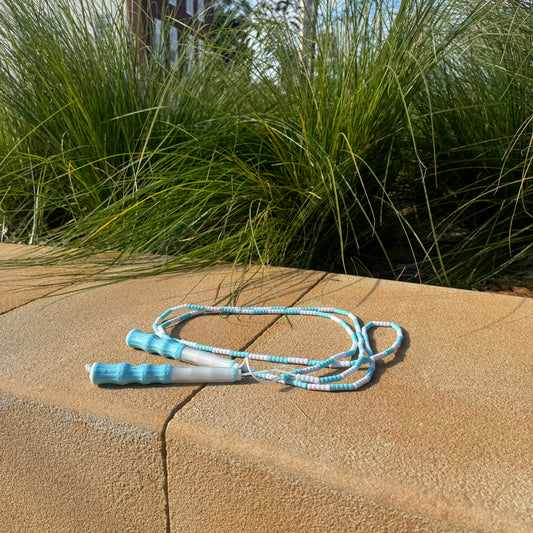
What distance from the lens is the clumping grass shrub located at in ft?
5.10

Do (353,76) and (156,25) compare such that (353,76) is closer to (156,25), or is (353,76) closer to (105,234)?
(105,234)

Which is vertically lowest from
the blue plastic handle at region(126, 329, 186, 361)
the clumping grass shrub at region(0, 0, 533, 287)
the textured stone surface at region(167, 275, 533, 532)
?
the textured stone surface at region(167, 275, 533, 532)

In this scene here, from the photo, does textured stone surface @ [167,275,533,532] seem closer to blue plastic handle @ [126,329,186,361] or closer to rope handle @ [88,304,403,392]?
rope handle @ [88,304,403,392]

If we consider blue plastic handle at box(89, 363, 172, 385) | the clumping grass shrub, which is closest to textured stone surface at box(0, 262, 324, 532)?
blue plastic handle at box(89, 363, 172, 385)

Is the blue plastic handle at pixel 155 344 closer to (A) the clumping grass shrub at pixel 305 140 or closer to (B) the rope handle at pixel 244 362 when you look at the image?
(B) the rope handle at pixel 244 362

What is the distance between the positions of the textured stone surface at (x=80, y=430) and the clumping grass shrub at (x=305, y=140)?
0.47m

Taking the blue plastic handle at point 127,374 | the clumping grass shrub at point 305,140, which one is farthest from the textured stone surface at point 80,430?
the clumping grass shrub at point 305,140

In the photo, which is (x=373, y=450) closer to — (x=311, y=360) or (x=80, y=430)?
(x=311, y=360)

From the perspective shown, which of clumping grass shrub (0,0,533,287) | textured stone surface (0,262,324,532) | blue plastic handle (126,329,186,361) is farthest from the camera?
clumping grass shrub (0,0,533,287)

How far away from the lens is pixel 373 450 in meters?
0.71

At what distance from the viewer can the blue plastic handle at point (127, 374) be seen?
880mm

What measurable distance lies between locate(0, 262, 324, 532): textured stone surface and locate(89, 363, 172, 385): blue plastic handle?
0.01 metres

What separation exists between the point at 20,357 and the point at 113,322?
0.22 meters

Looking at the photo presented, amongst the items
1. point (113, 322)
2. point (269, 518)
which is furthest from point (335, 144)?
point (269, 518)
